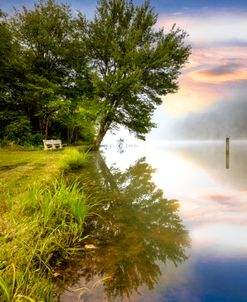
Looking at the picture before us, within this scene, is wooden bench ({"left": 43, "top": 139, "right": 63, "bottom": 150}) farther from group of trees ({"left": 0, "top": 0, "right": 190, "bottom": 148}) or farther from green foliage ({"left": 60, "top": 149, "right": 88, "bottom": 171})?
green foliage ({"left": 60, "top": 149, "right": 88, "bottom": 171})

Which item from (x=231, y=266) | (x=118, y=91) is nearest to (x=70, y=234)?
(x=231, y=266)

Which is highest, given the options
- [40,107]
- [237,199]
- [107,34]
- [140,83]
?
[107,34]

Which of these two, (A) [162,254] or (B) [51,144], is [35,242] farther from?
(B) [51,144]

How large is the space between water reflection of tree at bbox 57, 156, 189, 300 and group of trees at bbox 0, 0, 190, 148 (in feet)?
67.7

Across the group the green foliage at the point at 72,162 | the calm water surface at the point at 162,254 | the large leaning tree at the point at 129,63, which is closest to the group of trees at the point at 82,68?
the large leaning tree at the point at 129,63

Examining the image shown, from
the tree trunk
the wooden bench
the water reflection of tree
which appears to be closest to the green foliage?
the water reflection of tree

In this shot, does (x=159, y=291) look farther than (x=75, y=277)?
No

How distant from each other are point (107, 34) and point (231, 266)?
89.6ft

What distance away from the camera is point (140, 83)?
27703mm

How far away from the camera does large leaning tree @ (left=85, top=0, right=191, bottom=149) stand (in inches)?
1059

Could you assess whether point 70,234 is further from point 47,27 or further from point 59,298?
point 47,27

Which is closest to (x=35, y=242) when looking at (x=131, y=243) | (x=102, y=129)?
(x=131, y=243)

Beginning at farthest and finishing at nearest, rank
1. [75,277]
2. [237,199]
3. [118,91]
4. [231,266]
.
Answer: [118,91]
[237,199]
[231,266]
[75,277]

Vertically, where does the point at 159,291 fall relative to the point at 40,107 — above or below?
below
